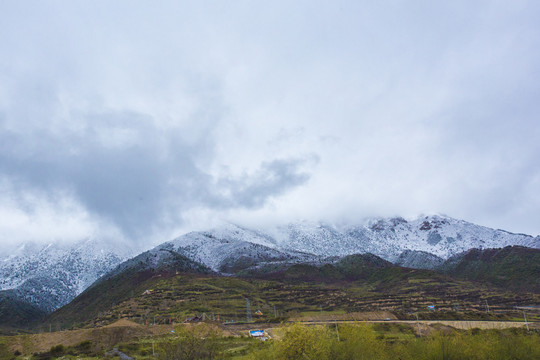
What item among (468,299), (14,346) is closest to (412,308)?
(468,299)

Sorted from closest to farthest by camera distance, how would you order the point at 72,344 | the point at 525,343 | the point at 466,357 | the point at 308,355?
the point at 308,355 < the point at 466,357 < the point at 525,343 < the point at 72,344

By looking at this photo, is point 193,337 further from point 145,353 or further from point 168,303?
point 168,303

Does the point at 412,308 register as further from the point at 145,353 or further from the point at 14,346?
the point at 14,346

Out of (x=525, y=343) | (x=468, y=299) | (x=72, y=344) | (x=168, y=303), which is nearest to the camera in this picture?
(x=525, y=343)

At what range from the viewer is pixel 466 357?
45625 mm

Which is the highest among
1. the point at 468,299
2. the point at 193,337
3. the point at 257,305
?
the point at 193,337

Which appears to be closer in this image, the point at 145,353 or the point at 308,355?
the point at 308,355

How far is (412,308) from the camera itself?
521ft

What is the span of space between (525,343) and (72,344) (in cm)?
10821

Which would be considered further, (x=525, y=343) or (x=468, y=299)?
(x=468, y=299)

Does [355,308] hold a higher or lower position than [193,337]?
lower

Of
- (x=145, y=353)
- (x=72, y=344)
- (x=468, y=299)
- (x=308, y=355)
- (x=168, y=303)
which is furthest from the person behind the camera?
(x=468, y=299)

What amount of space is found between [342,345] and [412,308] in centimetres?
12785

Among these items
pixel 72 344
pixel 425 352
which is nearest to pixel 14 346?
pixel 72 344
